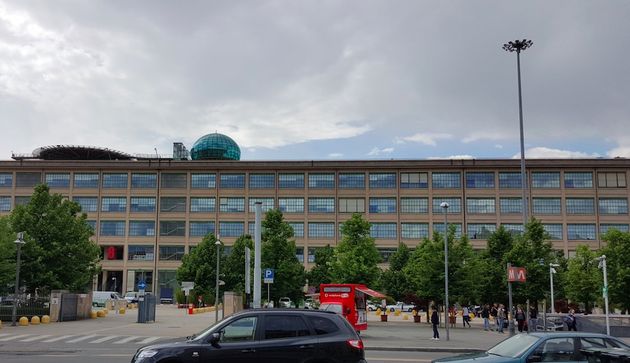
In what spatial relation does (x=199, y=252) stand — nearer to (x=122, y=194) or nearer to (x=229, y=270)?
(x=229, y=270)

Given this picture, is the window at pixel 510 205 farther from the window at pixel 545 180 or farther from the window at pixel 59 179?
the window at pixel 59 179

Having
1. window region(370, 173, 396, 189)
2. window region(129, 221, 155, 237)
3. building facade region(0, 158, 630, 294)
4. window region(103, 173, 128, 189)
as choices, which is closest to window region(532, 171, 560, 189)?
building facade region(0, 158, 630, 294)

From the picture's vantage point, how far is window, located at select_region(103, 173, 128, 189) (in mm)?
93688

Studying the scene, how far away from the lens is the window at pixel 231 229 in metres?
90.9

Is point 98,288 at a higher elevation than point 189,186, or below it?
below

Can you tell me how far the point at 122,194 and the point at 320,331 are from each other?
8678 cm

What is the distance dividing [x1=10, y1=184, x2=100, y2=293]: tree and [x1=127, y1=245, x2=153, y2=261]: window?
46.0 meters

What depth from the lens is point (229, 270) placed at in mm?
69250

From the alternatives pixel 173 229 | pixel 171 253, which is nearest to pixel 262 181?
pixel 173 229

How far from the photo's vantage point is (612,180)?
3460 inches

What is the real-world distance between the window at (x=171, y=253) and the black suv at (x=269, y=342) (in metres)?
82.6

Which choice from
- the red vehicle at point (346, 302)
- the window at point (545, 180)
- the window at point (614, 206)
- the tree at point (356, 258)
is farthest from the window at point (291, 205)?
the red vehicle at point (346, 302)

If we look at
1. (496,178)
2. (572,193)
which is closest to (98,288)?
(496,178)

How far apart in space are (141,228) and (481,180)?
51.4 metres
